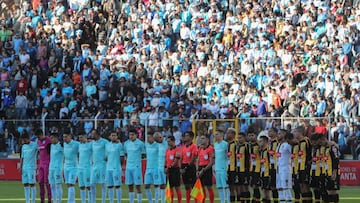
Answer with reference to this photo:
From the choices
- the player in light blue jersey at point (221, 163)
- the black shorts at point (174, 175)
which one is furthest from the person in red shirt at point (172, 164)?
the player in light blue jersey at point (221, 163)

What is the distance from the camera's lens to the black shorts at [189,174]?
1235 inches

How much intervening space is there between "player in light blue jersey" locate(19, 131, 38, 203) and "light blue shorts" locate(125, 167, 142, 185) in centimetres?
301

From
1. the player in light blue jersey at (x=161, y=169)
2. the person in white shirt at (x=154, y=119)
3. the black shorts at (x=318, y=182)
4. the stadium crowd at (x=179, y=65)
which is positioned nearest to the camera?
the black shorts at (x=318, y=182)

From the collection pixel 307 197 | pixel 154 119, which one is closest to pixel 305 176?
pixel 307 197

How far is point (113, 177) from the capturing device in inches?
1241

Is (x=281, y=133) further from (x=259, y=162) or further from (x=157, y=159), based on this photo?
Result: (x=157, y=159)

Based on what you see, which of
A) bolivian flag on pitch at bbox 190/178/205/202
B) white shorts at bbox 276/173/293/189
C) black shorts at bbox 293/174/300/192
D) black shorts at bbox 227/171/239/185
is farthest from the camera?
bolivian flag on pitch at bbox 190/178/205/202

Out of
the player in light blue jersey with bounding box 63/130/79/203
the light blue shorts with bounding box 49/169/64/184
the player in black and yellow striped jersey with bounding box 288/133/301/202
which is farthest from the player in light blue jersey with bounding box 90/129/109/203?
the player in black and yellow striped jersey with bounding box 288/133/301/202

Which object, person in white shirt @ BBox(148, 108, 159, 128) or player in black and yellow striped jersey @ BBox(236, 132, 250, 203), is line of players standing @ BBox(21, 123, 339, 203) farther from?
person in white shirt @ BBox(148, 108, 159, 128)

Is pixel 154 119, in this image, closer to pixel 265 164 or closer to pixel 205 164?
pixel 205 164

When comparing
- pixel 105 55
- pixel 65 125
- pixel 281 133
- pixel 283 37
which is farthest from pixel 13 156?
pixel 281 133

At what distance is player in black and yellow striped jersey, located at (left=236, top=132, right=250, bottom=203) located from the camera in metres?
30.3

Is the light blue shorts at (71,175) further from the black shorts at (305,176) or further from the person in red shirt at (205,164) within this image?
the black shorts at (305,176)

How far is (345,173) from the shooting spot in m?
40.5
